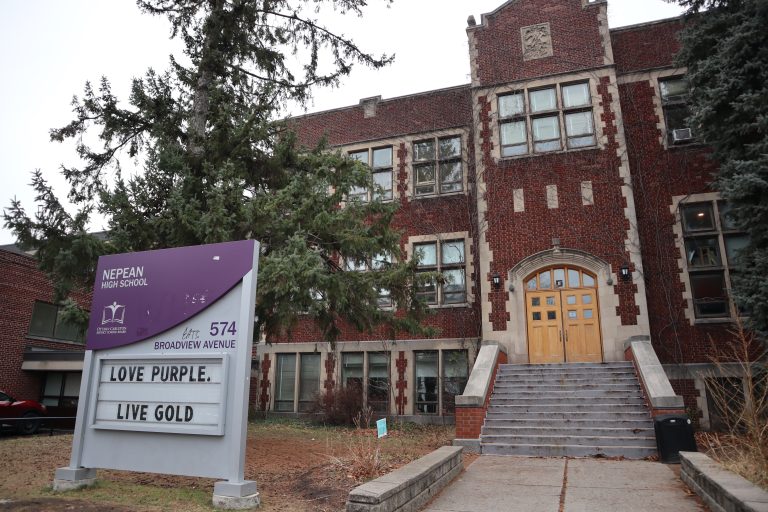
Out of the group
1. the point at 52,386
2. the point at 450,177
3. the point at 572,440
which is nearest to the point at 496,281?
the point at 450,177

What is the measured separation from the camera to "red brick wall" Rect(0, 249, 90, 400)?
61.1ft

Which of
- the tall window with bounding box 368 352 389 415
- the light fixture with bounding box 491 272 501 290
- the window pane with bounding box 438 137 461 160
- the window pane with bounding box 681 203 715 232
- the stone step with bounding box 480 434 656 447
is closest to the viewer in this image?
the stone step with bounding box 480 434 656 447

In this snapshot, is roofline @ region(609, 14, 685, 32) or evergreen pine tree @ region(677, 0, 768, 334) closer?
evergreen pine tree @ region(677, 0, 768, 334)

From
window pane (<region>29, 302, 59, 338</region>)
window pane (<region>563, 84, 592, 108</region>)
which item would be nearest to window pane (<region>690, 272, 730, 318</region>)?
window pane (<region>563, 84, 592, 108</region>)

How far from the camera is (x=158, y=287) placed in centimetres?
599

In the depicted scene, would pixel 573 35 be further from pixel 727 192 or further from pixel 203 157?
pixel 203 157

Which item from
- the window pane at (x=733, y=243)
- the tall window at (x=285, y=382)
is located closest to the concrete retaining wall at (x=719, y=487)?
the window pane at (x=733, y=243)

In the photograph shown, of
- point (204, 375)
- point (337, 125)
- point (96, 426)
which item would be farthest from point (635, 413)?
point (337, 125)

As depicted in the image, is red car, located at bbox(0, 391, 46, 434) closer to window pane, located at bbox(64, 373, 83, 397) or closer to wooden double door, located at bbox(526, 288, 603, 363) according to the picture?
window pane, located at bbox(64, 373, 83, 397)

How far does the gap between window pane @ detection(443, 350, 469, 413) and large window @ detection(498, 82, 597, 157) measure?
5.90m

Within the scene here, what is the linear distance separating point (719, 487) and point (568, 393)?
241 inches

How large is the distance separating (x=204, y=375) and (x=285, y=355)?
11652 mm

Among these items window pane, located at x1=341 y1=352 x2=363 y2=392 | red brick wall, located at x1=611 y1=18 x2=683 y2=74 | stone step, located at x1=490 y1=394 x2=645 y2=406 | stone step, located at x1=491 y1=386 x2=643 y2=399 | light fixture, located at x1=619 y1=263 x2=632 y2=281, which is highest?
red brick wall, located at x1=611 y1=18 x2=683 y2=74

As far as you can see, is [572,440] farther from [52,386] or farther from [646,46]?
[52,386]
